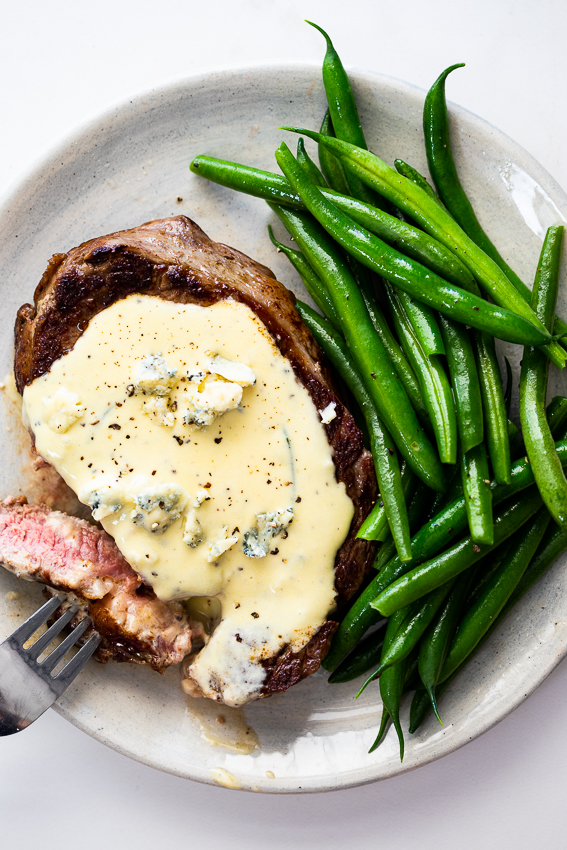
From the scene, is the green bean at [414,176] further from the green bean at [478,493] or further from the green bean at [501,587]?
the green bean at [501,587]

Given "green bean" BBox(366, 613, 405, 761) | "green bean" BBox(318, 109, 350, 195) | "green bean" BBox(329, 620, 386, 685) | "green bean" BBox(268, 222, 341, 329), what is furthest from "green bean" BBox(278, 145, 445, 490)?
"green bean" BBox(329, 620, 386, 685)

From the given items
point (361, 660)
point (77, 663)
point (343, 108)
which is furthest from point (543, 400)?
point (77, 663)

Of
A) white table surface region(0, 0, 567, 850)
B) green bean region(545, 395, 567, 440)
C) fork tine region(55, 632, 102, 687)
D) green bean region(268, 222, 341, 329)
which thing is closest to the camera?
green bean region(545, 395, 567, 440)

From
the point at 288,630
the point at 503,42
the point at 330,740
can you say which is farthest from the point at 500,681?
the point at 503,42

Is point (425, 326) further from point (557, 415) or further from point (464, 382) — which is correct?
point (557, 415)

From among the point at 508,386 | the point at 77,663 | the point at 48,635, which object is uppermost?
the point at 48,635

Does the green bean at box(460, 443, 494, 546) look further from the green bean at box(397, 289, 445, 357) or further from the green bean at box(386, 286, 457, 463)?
the green bean at box(397, 289, 445, 357)

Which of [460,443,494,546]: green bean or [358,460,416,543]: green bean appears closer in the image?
[460,443,494,546]: green bean
